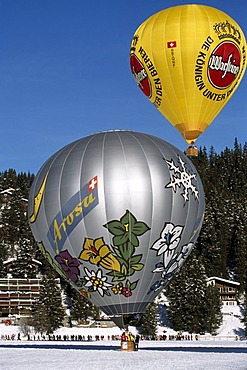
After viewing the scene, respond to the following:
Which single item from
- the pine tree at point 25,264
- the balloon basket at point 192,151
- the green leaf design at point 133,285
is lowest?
the green leaf design at point 133,285

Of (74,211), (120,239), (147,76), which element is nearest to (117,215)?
(120,239)

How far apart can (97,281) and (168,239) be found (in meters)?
3.89

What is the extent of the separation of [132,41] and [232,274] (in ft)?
216

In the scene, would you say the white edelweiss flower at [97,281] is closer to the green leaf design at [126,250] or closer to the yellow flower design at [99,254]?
the yellow flower design at [99,254]

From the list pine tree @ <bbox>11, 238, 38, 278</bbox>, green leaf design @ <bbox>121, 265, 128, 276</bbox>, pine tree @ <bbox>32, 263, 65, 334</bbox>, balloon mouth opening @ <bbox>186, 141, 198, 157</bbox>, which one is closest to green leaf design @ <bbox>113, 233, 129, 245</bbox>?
green leaf design @ <bbox>121, 265, 128, 276</bbox>

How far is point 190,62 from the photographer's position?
53.2m

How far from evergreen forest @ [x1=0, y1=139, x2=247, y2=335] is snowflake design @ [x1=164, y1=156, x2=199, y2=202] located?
4795 cm

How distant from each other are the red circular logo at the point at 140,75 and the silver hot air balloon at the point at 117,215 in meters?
17.6

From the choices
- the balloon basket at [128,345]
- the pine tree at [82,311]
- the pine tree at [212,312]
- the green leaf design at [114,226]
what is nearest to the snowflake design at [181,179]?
the green leaf design at [114,226]

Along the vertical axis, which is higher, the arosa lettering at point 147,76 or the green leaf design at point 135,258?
the arosa lettering at point 147,76

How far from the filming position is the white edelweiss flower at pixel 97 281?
36.7m

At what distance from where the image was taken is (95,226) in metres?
35.9

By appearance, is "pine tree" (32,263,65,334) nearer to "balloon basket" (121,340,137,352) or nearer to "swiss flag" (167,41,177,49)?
"swiss flag" (167,41,177,49)

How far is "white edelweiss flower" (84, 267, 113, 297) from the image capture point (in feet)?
120
